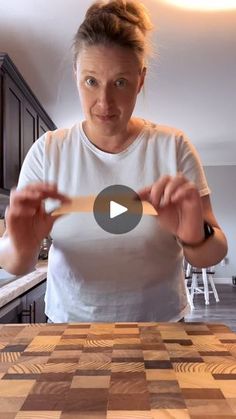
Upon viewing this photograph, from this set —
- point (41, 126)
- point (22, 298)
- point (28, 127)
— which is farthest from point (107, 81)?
point (41, 126)

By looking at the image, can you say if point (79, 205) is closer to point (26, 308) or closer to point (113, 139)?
point (113, 139)

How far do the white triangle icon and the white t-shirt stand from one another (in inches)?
5.2

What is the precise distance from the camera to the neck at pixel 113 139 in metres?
0.99

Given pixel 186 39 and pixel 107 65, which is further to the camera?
pixel 186 39

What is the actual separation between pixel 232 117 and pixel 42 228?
410cm

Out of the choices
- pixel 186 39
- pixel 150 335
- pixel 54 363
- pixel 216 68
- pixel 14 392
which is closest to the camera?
pixel 14 392

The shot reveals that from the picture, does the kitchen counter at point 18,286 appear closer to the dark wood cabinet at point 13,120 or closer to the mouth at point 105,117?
the dark wood cabinet at point 13,120

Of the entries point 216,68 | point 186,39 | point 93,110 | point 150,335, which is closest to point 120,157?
point 93,110

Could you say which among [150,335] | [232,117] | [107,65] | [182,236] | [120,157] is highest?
[232,117]

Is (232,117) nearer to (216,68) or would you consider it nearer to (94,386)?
(216,68)

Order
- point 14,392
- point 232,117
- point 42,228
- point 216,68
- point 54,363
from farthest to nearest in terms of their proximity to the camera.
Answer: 1. point 232,117
2. point 216,68
3. point 42,228
4. point 54,363
5. point 14,392

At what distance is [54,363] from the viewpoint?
22.5 inches

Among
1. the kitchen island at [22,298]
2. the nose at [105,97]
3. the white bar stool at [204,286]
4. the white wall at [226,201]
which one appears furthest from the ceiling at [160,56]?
the white wall at [226,201]

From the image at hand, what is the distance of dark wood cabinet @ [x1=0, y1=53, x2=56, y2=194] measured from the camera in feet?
8.48
